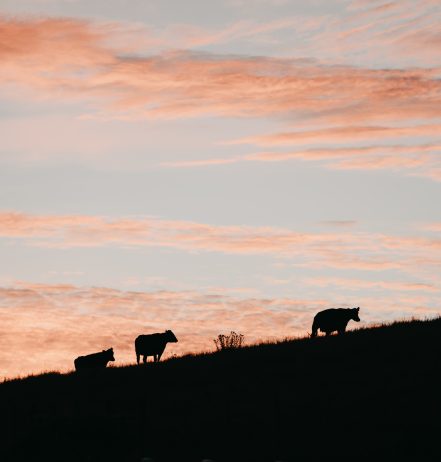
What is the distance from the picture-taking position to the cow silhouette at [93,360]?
123 ft

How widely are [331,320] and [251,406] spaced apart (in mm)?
14885

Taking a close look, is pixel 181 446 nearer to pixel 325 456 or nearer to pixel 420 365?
pixel 325 456

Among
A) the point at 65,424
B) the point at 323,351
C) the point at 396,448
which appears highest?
the point at 323,351

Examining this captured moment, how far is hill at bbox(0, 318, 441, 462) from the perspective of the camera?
1736cm

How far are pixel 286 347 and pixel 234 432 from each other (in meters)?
10.7

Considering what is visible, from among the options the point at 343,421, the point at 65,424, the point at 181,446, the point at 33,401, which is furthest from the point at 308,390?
the point at 33,401

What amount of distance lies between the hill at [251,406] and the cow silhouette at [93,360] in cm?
663

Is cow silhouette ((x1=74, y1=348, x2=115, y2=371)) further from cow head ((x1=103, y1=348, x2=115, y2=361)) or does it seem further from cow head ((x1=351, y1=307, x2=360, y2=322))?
cow head ((x1=351, y1=307, x2=360, y2=322))

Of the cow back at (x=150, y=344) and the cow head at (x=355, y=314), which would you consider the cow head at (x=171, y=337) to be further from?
the cow head at (x=355, y=314)

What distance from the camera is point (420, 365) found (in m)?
23.5

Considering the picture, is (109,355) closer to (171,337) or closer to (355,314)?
(171,337)

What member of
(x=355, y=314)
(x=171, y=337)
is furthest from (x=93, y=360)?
(x=355, y=314)

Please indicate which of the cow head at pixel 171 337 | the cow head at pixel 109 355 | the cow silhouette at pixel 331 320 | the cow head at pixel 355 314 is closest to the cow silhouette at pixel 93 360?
the cow head at pixel 109 355

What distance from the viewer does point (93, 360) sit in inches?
1491
